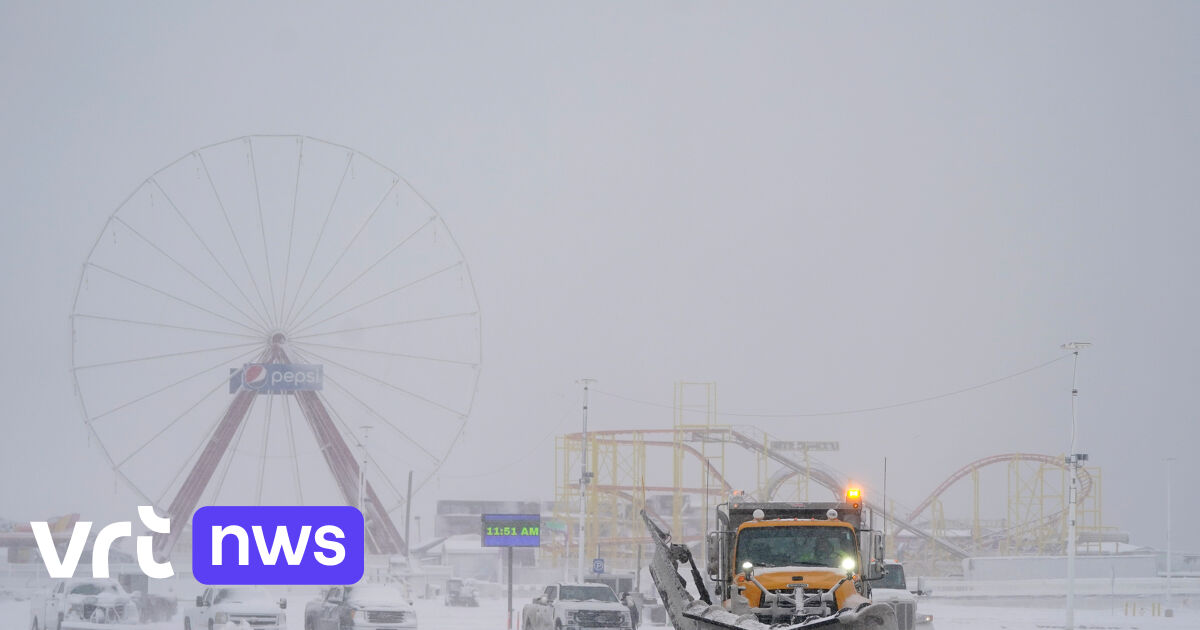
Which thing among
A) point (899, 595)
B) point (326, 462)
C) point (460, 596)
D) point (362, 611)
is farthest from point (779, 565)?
point (326, 462)

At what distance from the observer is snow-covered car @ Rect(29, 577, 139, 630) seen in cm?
3606

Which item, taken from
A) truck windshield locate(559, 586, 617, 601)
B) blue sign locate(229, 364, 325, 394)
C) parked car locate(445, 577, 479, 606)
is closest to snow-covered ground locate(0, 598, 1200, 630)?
parked car locate(445, 577, 479, 606)

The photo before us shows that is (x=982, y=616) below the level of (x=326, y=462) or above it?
below

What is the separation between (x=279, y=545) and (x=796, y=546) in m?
9.46

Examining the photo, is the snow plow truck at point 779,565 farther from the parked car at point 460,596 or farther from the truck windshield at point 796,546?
the parked car at point 460,596

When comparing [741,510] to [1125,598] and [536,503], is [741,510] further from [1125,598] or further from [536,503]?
[536,503]

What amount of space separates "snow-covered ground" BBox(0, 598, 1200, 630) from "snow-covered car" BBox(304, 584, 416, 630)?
17.0 ft

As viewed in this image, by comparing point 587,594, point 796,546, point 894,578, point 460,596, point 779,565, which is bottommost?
point 460,596

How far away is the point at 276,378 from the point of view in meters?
71.6

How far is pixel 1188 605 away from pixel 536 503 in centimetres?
8628

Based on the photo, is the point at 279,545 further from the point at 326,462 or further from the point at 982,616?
the point at 326,462

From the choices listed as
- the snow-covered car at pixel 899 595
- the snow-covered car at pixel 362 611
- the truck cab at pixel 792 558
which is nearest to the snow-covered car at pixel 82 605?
the snow-covered car at pixel 362 611

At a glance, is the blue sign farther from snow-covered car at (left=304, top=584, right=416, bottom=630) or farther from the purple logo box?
the purple logo box

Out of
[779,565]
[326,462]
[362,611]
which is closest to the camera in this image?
[779,565]
